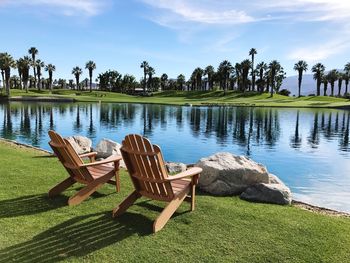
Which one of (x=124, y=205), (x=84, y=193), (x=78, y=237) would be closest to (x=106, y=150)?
(x=84, y=193)

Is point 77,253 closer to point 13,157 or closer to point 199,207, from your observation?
point 199,207

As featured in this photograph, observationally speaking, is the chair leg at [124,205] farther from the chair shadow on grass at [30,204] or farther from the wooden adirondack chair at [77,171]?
the chair shadow on grass at [30,204]

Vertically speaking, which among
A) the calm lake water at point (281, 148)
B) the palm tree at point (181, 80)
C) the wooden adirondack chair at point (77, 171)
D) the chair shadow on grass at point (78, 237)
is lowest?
the calm lake water at point (281, 148)

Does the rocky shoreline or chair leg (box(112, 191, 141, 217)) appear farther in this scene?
the rocky shoreline

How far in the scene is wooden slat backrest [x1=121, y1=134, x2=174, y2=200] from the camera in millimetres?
5398

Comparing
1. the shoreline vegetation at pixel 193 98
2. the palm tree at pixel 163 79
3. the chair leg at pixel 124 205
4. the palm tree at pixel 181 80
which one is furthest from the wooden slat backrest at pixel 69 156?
the palm tree at pixel 163 79

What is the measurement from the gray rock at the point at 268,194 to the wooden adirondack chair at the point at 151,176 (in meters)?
1.93

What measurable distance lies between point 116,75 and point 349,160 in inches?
4843

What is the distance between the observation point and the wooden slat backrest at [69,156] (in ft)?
21.4

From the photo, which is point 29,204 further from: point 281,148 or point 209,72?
point 209,72

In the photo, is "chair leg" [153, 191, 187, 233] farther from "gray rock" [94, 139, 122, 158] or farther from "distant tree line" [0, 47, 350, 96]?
"distant tree line" [0, 47, 350, 96]

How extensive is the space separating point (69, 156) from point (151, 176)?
1.94 meters

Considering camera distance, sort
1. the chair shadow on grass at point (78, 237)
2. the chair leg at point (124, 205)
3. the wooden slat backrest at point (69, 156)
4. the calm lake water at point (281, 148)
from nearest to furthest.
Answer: the chair shadow on grass at point (78, 237) → the chair leg at point (124, 205) → the wooden slat backrest at point (69, 156) → the calm lake water at point (281, 148)

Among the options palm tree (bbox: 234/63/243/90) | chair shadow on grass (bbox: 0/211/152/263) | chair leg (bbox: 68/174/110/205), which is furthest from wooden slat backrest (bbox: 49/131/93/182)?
palm tree (bbox: 234/63/243/90)
